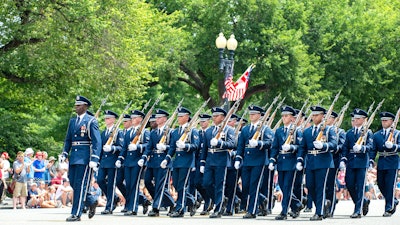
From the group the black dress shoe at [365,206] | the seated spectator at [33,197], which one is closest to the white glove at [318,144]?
the black dress shoe at [365,206]

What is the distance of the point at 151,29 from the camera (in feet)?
145

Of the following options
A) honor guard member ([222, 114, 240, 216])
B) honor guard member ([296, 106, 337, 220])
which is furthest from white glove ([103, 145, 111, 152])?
honor guard member ([296, 106, 337, 220])

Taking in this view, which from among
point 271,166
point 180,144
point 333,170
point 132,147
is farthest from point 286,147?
point 132,147

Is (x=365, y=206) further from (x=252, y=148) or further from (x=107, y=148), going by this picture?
(x=107, y=148)

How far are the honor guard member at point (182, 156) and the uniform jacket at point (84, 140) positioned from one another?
8.03 feet

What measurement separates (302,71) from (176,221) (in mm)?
26447

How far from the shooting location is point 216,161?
800 inches

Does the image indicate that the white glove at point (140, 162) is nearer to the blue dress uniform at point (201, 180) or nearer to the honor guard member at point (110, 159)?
the honor guard member at point (110, 159)

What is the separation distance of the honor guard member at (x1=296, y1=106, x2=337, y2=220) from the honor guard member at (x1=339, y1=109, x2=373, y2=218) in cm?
114

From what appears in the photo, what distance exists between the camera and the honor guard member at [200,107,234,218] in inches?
796

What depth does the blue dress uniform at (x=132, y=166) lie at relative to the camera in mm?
21062

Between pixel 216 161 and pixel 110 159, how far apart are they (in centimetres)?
225

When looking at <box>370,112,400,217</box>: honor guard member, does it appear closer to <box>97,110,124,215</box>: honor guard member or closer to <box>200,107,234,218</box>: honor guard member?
<box>200,107,234,218</box>: honor guard member

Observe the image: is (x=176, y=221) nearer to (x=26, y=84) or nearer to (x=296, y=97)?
(x=26, y=84)
